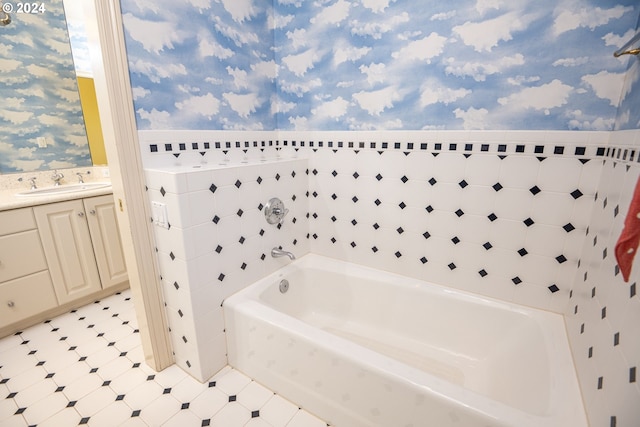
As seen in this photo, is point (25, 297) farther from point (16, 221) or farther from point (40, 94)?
point (40, 94)

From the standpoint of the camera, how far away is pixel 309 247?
2.20 metres

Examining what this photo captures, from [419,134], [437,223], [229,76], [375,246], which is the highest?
[229,76]

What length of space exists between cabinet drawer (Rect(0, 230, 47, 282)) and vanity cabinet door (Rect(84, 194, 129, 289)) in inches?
12.0

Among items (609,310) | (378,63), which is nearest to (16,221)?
(378,63)

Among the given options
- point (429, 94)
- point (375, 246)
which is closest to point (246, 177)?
point (375, 246)

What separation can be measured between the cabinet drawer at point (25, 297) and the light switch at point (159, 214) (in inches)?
49.7

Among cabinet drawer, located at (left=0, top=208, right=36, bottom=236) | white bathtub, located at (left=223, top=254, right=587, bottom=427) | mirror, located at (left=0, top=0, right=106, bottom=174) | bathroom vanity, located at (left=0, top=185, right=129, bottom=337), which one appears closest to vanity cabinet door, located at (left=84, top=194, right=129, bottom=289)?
bathroom vanity, located at (left=0, top=185, right=129, bottom=337)

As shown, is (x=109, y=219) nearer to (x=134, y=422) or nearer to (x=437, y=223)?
(x=134, y=422)

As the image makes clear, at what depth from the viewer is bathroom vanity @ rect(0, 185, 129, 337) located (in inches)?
70.8

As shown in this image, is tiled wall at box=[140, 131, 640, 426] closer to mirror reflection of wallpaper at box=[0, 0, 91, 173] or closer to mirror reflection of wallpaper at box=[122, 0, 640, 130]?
mirror reflection of wallpaper at box=[122, 0, 640, 130]

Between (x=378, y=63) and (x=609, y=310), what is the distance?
149cm

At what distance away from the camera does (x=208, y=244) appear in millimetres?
1420

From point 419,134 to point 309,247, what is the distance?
1128mm

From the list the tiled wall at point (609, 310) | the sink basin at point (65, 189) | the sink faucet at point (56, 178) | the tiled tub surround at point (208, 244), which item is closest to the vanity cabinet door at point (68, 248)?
the sink basin at point (65, 189)
